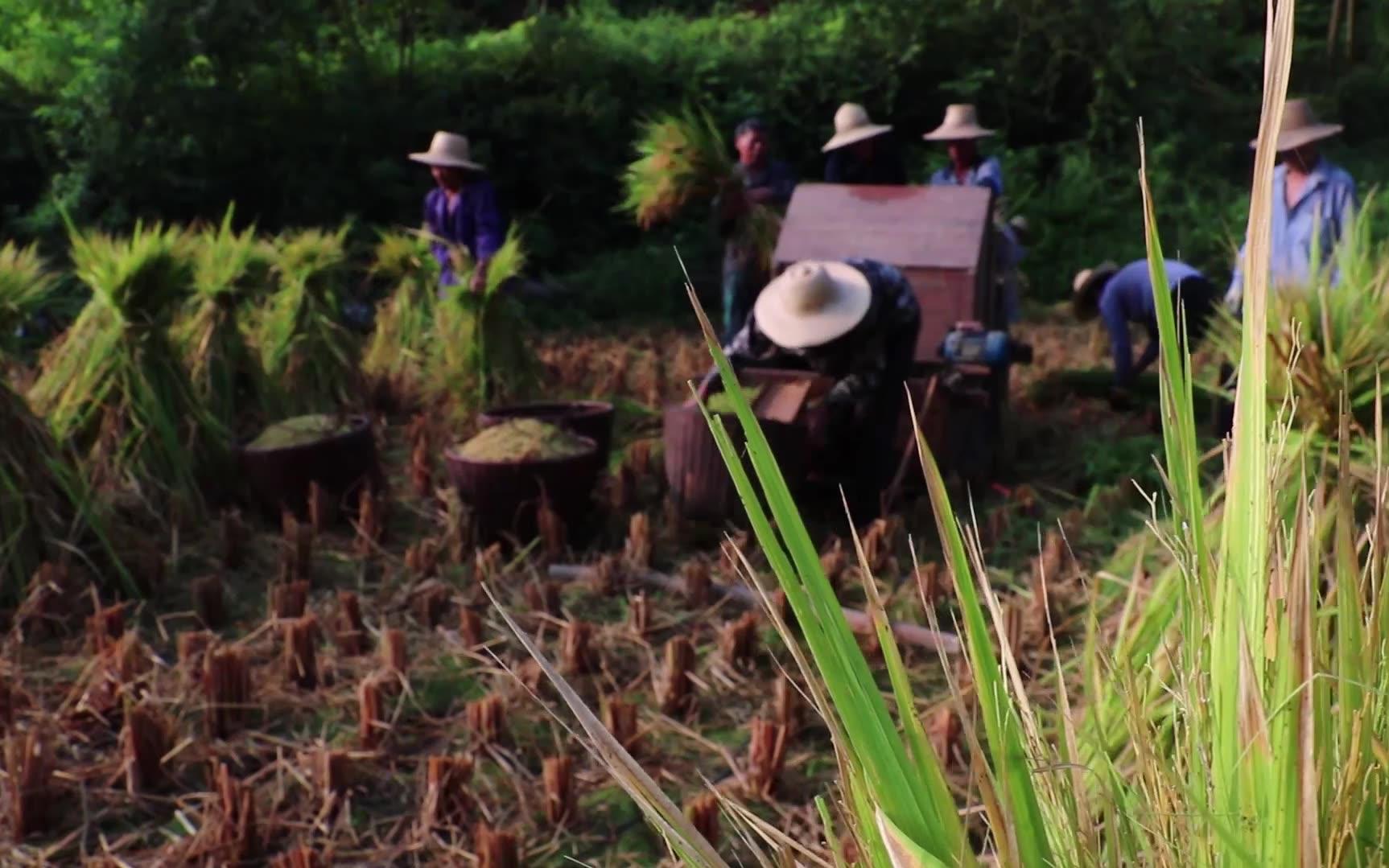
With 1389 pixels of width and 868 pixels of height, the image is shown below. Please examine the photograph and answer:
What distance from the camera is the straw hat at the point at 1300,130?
5.02 m

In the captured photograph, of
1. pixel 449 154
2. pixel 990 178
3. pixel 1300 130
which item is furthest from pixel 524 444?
pixel 1300 130

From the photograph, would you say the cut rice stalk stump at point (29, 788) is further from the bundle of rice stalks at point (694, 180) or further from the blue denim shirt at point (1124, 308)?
the blue denim shirt at point (1124, 308)

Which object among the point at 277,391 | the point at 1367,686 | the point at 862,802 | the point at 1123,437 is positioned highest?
the point at 1367,686

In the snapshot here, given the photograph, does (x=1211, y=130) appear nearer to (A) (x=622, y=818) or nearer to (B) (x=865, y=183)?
(B) (x=865, y=183)

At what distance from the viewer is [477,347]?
600cm

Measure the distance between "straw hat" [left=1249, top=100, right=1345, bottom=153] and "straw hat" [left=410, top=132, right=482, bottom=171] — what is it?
3715 millimetres

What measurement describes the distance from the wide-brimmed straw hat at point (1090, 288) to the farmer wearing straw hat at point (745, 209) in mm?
1655

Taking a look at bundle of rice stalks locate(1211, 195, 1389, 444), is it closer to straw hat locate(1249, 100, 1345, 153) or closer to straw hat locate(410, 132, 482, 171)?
straw hat locate(1249, 100, 1345, 153)

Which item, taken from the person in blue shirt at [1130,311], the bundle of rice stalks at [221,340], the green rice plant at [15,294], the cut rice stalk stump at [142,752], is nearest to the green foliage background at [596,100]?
the person in blue shirt at [1130,311]

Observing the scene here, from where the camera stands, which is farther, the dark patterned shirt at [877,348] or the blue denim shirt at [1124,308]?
the blue denim shirt at [1124,308]

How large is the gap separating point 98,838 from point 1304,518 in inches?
108

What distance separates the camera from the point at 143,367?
186 inches

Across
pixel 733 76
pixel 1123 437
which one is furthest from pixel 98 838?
pixel 733 76

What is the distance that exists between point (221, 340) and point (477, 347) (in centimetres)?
116
